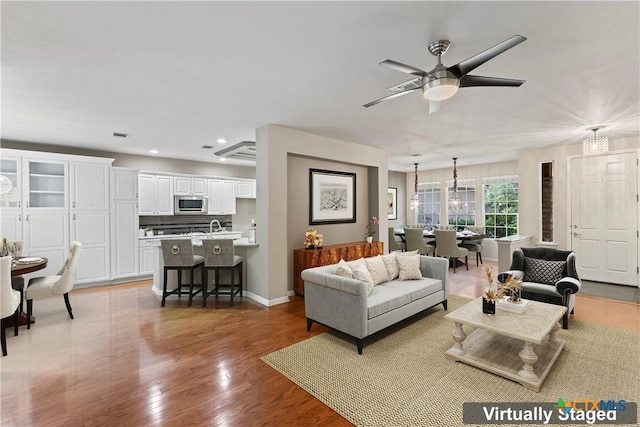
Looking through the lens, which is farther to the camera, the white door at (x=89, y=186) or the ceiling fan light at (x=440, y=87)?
the white door at (x=89, y=186)

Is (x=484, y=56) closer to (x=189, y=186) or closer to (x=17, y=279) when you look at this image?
(x=17, y=279)

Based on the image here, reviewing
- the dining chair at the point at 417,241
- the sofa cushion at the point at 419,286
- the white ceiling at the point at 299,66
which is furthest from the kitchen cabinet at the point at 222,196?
the sofa cushion at the point at 419,286

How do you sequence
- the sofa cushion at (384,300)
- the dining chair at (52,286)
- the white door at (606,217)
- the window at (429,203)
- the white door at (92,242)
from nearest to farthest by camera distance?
the sofa cushion at (384,300), the dining chair at (52,286), the white door at (606,217), the white door at (92,242), the window at (429,203)

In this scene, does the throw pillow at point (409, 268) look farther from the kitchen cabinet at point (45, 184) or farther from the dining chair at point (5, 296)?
the kitchen cabinet at point (45, 184)

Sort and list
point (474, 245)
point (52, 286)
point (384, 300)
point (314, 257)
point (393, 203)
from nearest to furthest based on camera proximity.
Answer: point (384, 300)
point (52, 286)
point (314, 257)
point (474, 245)
point (393, 203)

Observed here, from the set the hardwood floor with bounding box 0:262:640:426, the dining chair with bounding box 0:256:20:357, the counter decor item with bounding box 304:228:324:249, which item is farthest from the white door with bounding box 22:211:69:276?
the counter decor item with bounding box 304:228:324:249

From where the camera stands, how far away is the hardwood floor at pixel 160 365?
2076 millimetres

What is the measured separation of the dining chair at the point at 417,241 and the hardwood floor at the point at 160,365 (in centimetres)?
290

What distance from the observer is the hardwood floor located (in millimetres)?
2076

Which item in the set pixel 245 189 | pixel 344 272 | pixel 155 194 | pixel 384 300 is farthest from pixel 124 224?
pixel 384 300

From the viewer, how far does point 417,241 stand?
6965mm

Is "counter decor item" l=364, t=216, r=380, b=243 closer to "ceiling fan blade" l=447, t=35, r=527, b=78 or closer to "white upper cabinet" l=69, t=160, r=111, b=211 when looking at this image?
"ceiling fan blade" l=447, t=35, r=527, b=78

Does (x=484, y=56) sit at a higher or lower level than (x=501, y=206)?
higher

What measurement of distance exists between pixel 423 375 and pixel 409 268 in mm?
→ 1625
